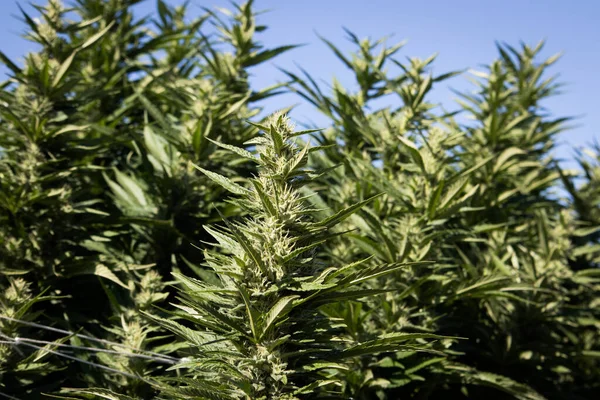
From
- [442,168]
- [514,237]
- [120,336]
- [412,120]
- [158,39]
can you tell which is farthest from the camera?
[158,39]

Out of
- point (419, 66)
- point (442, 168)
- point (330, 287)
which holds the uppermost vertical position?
point (419, 66)

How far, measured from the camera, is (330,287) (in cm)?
178

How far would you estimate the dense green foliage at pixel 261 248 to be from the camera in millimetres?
1824

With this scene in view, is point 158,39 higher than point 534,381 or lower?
higher

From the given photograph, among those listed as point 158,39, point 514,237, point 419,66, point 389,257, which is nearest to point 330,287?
point 389,257

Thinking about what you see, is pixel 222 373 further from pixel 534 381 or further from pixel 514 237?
pixel 514 237

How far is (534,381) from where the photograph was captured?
344cm

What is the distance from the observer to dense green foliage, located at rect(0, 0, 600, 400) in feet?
5.98

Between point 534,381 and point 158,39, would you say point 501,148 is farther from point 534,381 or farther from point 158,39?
point 158,39

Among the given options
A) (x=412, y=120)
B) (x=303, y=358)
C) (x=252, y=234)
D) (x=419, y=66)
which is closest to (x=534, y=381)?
(x=412, y=120)

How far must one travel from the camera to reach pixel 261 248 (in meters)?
1.80

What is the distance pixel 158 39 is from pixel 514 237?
2.79 metres

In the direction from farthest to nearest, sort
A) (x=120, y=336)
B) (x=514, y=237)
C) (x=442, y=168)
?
(x=514, y=237)
(x=442, y=168)
(x=120, y=336)

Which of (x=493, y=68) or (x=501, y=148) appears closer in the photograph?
(x=501, y=148)
